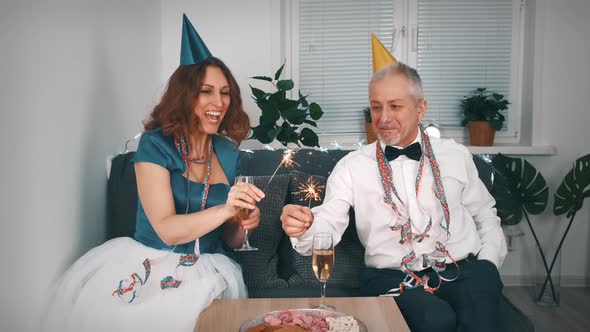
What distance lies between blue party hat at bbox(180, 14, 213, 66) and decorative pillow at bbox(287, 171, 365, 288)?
0.66 m

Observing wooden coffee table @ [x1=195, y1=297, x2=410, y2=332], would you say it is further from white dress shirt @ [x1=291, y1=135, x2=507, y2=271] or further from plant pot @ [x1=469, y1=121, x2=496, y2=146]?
plant pot @ [x1=469, y1=121, x2=496, y2=146]

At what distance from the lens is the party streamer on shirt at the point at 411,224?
1971mm

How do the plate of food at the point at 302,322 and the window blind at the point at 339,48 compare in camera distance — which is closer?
the plate of food at the point at 302,322

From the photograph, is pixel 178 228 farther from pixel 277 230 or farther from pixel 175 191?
pixel 277 230

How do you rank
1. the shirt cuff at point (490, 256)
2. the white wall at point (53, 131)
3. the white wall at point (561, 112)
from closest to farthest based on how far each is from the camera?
1. the white wall at point (53, 131)
2. the shirt cuff at point (490, 256)
3. the white wall at point (561, 112)

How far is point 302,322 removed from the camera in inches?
52.4

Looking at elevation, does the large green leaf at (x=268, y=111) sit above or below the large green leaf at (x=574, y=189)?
above

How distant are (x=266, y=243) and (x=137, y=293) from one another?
0.65 metres

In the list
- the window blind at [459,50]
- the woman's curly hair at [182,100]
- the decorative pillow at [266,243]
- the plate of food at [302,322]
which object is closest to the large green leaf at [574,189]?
the window blind at [459,50]

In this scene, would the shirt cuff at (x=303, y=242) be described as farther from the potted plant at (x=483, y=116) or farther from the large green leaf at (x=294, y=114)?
the potted plant at (x=483, y=116)

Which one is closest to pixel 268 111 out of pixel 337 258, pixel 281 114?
pixel 281 114

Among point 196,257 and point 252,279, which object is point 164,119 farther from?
point 252,279

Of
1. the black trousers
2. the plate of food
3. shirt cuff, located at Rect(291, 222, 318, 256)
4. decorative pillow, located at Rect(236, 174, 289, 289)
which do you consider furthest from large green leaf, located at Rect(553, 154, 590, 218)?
the plate of food

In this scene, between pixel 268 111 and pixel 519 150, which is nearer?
pixel 268 111
